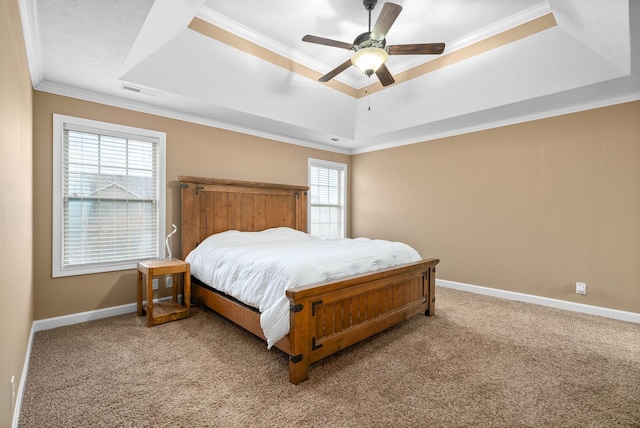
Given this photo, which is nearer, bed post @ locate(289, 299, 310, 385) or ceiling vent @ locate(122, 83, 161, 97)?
bed post @ locate(289, 299, 310, 385)

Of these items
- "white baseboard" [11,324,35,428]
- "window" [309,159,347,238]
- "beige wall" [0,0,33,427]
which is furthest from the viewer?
"window" [309,159,347,238]

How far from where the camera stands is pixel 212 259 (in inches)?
124

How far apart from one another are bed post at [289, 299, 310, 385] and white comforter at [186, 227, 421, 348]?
0.34ft

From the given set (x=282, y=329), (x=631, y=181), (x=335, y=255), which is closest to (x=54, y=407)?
(x=282, y=329)

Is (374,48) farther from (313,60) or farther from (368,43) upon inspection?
(313,60)

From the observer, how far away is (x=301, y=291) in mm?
1996

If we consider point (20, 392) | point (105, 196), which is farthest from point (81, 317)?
point (20, 392)

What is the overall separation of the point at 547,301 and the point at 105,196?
5.31m

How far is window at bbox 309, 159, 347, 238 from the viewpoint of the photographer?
5.46m

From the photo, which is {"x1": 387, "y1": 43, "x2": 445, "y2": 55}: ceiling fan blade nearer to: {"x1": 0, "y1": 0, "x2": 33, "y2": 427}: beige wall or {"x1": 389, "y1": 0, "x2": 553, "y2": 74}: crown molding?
{"x1": 389, "y1": 0, "x2": 553, "y2": 74}: crown molding

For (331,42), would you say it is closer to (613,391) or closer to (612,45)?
(612,45)

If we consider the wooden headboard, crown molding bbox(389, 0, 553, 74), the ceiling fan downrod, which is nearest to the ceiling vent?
the wooden headboard

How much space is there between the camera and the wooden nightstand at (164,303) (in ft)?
9.71

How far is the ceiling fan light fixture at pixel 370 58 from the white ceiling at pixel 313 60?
67cm
